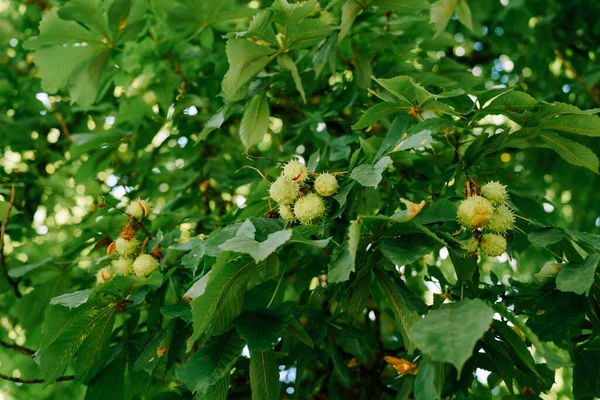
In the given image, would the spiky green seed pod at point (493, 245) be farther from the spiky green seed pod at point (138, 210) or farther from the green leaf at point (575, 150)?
the spiky green seed pod at point (138, 210)

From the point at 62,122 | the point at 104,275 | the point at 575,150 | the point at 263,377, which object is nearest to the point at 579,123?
the point at 575,150

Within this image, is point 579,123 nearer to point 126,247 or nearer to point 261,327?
point 261,327

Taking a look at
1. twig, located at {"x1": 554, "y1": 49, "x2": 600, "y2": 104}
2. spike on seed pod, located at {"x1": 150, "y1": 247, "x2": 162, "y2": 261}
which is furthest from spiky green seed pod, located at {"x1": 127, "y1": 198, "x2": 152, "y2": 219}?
twig, located at {"x1": 554, "y1": 49, "x2": 600, "y2": 104}

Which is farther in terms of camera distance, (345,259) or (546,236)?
(546,236)

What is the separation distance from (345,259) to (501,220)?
51cm

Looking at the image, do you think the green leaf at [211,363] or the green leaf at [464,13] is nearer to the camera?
the green leaf at [211,363]

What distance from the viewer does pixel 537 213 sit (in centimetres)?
235

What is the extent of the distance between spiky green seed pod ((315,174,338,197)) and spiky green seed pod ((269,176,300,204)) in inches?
2.5

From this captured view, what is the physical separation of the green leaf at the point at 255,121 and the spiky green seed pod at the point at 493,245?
1.00 meters

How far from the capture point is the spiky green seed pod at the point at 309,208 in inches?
61.9

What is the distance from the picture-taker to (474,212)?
1.48 meters

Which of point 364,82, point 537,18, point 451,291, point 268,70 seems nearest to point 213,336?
point 451,291

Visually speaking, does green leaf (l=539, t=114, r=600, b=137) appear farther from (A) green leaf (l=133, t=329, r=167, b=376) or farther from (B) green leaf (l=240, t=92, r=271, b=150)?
(A) green leaf (l=133, t=329, r=167, b=376)

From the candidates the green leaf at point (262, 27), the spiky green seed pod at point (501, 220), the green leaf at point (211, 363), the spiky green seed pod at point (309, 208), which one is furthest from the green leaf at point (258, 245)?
the green leaf at point (262, 27)
